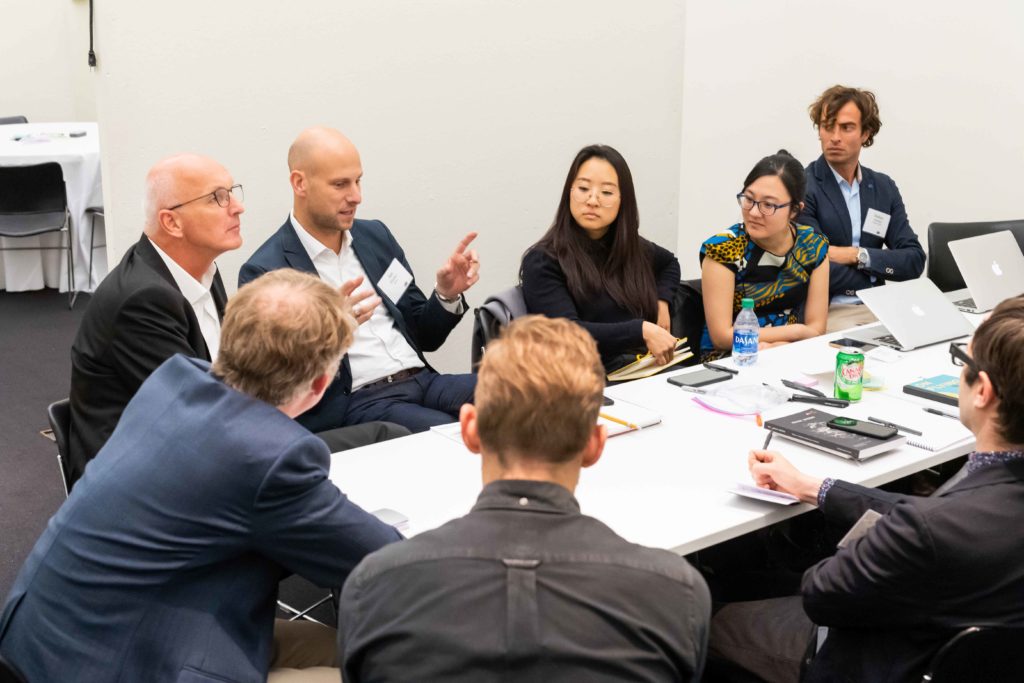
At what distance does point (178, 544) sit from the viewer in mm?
1598

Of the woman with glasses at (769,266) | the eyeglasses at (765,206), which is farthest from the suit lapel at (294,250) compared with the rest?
the eyeglasses at (765,206)

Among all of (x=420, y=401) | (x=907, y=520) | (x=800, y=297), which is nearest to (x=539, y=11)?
(x=800, y=297)

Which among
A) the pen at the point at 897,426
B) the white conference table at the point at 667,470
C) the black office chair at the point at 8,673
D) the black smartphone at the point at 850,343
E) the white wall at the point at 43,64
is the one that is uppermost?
the white wall at the point at 43,64

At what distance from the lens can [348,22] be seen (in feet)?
13.1

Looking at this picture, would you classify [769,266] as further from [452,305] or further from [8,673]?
[8,673]

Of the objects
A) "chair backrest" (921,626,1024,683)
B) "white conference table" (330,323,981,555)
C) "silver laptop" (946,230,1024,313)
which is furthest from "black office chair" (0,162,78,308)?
"chair backrest" (921,626,1024,683)

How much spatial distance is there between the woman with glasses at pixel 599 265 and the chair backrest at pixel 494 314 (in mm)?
55

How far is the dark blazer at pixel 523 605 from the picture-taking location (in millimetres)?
1171

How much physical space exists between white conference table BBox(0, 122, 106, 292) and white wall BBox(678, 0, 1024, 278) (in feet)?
12.8

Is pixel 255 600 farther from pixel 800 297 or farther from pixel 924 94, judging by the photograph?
pixel 924 94

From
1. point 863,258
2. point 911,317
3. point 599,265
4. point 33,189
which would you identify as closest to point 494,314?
point 599,265

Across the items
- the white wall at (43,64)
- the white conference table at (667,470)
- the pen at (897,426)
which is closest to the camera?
the white conference table at (667,470)

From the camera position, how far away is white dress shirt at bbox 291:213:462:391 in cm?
329

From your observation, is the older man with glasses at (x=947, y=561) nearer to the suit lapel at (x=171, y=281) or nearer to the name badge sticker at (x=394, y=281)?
the suit lapel at (x=171, y=281)
